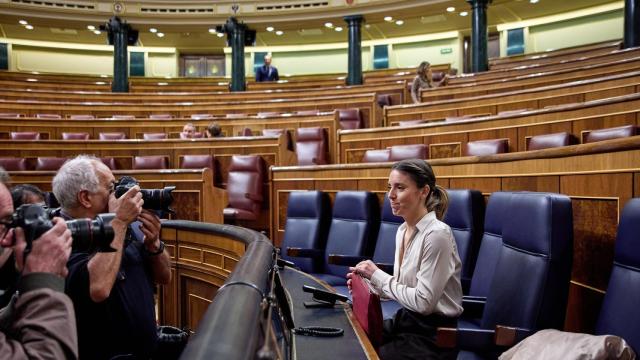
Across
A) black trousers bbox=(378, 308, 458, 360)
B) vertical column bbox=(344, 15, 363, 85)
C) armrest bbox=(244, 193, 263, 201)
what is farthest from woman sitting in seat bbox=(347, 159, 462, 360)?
vertical column bbox=(344, 15, 363, 85)

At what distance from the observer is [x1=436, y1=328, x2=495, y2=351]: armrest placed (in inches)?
32.3

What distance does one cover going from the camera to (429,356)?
892mm

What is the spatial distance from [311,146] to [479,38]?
2752mm

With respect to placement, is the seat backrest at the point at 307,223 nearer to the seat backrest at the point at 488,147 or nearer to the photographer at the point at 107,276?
the seat backrest at the point at 488,147

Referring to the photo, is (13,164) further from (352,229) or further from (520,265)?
(520,265)

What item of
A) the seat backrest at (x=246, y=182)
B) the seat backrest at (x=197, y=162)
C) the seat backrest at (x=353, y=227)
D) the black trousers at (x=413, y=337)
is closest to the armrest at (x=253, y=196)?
the seat backrest at (x=246, y=182)

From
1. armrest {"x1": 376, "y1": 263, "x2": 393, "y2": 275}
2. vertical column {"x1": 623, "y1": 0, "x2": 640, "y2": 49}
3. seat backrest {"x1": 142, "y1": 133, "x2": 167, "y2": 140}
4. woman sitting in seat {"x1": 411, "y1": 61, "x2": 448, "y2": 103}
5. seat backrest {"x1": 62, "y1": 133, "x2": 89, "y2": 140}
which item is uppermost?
vertical column {"x1": 623, "y1": 0, "x2": 640, "y2": 49}

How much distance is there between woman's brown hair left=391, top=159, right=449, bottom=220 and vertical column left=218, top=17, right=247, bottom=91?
16.4 feet

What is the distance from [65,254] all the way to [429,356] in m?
0.60

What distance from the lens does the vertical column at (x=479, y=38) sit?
499cm

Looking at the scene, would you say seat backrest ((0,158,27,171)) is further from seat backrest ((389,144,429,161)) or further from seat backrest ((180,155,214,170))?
seat backrest ((389,144,429,161))

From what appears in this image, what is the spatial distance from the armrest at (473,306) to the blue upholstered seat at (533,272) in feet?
0.53

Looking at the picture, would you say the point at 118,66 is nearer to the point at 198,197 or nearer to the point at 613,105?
the point at 198,197

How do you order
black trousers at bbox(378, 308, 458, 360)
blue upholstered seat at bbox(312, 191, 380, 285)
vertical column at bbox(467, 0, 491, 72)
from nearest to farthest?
1. black trousers at bbox(378, 308, 458, 360)
2. blue upholstered seat at bbox(312, 191, 380, 285)
3. vertical column at bbox(467, 0, 491, 72)
